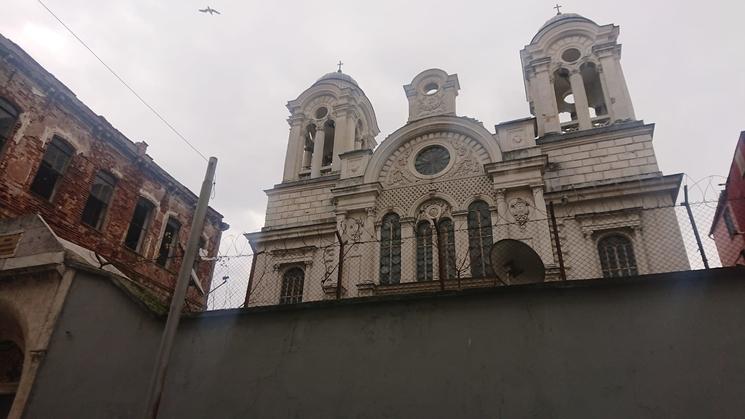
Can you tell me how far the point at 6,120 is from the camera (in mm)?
13906

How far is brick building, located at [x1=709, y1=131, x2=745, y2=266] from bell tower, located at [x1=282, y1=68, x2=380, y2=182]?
43.1 ft

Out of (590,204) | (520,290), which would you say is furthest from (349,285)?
(520,290)

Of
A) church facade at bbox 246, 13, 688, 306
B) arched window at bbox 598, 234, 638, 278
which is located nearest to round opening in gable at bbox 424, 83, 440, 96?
church facade at bbox 246, 13, 688, 306

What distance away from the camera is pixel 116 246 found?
16.9 m

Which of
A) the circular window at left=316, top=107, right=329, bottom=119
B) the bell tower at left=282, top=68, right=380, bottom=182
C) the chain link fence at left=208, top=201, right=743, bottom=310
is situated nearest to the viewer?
the chain link fence at left=208, top=201, right=743, bottom=310

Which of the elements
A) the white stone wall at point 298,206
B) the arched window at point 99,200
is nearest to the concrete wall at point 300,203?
the white stone wall at point 298,206

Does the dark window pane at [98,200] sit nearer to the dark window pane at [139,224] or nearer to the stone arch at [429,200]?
the dark window pane at [139,224]

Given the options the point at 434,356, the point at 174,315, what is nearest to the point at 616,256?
the point at 434,356

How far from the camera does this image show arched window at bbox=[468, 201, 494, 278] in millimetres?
14023

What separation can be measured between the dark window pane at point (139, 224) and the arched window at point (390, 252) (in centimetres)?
946

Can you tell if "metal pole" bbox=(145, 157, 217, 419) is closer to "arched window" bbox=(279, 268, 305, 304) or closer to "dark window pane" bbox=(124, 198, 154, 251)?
"arched window" bbox=(279, 268, 305, 304)

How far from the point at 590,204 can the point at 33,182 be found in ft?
56.2

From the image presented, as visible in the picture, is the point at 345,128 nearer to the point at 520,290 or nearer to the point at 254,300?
the point at 254,300

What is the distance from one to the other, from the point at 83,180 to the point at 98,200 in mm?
976
